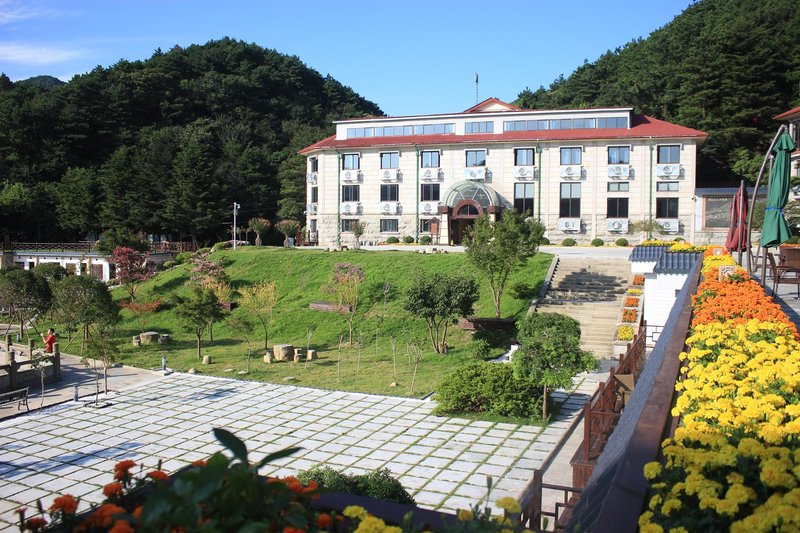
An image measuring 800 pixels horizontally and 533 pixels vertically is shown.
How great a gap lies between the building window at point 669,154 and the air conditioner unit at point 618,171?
6.56 feet

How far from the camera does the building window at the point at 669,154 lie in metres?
38.4

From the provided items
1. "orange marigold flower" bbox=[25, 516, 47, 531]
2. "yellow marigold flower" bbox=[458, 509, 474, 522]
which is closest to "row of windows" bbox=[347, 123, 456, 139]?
"yellow marigold flower" bbox=[458, 509, 474, 522]

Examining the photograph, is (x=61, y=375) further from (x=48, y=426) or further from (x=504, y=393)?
(x=504, y=393)

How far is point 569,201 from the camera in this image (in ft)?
132

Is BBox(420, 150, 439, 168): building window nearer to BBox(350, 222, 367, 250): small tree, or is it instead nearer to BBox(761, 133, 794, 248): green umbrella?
BBox(350, 222, 367, 250): small tree

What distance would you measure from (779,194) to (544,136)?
1150 inches

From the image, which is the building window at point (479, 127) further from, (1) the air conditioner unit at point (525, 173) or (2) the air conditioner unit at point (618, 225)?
(2) the air conditioner unit at point (618, 225)

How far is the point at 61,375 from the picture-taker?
64.4 ft

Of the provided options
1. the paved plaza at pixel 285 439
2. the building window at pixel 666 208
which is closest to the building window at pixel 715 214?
the building window at pixel 666 208

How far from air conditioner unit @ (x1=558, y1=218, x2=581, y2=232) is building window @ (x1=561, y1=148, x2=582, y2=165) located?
3529mm

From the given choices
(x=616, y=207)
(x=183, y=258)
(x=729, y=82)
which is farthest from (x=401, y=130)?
(x=729, y=82)

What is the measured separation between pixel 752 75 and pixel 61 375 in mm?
47397

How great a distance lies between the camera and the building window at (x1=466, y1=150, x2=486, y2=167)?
41250 millimetres

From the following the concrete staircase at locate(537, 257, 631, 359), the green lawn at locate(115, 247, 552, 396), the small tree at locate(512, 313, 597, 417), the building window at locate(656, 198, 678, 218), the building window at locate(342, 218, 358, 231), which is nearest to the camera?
the small tree at locate(512, 313, 597, 417)
